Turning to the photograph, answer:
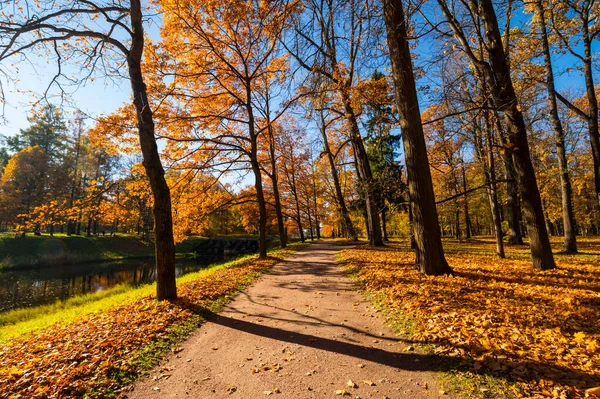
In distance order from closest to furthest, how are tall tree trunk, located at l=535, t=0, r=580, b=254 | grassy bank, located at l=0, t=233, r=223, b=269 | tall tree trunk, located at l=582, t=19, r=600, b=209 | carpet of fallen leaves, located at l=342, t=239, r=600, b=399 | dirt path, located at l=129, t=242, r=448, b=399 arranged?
1. carpet of fallen leaves, located at l=342, t=239, r=600, b=399
2. dirt path, located at l=129, t=242, r=448, b=399
3. tall tree trunk, located at l=582, t=19, r=600, b=209
4. tall tree trunk, located at l=535, t=0, r=580, b=254
5. grassy bank, located at l=0, t=233, r=223, b=269

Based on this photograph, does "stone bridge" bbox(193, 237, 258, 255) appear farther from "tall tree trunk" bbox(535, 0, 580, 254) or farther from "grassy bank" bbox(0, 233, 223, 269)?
"tall tree trunk" bbox(535, 0, 580, 254)

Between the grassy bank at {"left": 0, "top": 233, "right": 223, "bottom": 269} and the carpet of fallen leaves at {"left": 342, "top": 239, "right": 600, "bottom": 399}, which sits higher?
the grassy bank at {"left": 0, "top": 233, "right": 223, "bottom": 269}

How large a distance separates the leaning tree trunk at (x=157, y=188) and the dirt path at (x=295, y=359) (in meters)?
1.82

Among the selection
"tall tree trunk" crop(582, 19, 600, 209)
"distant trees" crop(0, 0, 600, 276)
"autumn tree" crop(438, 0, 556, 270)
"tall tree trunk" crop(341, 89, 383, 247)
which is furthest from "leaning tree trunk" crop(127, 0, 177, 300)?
"tall tree trunk" crop(582, 19, 600, 209)

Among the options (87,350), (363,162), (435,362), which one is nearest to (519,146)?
(435,362)

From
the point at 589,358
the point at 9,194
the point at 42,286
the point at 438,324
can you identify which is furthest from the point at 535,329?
the point at 9,194

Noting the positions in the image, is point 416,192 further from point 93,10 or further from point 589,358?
point 93,10

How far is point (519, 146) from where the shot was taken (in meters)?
7.20

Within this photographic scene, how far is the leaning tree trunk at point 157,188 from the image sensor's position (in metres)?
6.55

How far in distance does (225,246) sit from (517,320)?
38.7m

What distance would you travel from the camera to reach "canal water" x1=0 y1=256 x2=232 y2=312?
13039 mm

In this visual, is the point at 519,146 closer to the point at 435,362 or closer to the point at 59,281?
the point at 435,362

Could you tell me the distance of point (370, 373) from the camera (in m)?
3.29

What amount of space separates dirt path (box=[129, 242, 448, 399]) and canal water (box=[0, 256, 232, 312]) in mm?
11781
